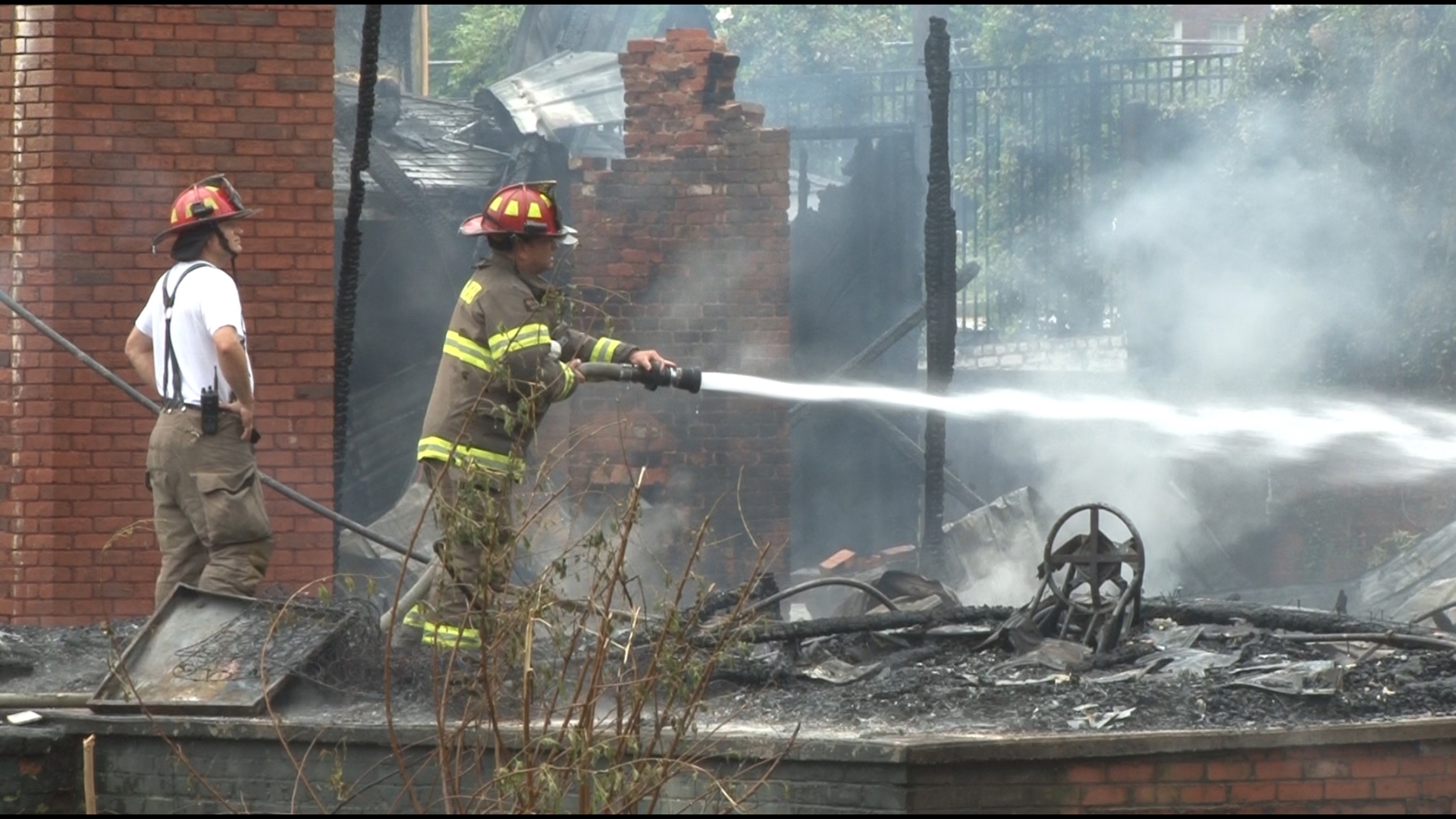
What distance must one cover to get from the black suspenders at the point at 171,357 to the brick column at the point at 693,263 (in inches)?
158

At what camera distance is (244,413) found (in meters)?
6.25

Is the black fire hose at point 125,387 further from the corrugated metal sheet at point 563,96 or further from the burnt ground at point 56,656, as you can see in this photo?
the corrugated metal sheet at point 563,96

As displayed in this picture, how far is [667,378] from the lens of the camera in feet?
21.7

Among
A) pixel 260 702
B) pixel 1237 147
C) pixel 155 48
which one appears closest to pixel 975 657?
pixel 260 702

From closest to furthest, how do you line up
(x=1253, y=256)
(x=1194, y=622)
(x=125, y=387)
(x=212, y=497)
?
(x=212, y=497) < (x=1194, y=622) < (x=125, y=387) < (x=1253, y=256)

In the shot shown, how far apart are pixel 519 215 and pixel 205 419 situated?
1393 mm

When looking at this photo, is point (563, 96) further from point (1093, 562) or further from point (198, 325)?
point (1093, 562)

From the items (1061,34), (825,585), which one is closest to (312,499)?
(825,585)

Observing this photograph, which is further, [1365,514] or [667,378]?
[1365,514]

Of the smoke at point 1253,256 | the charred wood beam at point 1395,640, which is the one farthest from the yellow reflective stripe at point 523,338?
the smoke at point 1253,256

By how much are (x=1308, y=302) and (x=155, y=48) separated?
8.79m

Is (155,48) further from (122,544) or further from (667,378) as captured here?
(667,378)

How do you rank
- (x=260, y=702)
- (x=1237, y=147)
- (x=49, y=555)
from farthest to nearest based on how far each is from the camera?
(x=1237, y=147), (x=49, y=555), (x=260, y=702)

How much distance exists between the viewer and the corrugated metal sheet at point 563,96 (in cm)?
1334
